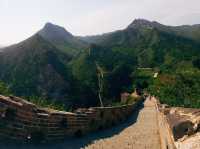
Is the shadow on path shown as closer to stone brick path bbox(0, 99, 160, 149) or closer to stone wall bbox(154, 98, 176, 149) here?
stone brick path bbox(0, 99, 160, 149)

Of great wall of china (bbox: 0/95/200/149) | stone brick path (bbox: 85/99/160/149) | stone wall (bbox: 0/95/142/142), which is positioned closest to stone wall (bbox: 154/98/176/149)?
great wall of china (bbox: 0/95/200/149)

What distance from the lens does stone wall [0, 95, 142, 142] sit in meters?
12.8

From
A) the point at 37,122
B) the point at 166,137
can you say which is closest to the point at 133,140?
the point at 166,137

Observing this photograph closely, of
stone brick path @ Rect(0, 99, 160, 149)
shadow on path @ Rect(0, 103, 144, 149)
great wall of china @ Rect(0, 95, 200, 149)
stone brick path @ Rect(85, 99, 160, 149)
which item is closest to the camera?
great wall of china @ Rect(0, 95, 200, 149)

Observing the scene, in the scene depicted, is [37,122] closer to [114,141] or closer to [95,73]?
[114,141]

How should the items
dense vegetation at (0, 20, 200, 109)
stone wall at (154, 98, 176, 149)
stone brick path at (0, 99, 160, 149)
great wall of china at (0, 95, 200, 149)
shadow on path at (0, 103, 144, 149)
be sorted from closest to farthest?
stone wall at (154, 98, 176, 149) < great wall of china at (0, 95, 200, 149) < shadow on path at (0, 103, 144, 149) < stone brick path at (0, 99, 160, 149) < dense vegetation at (0, 20, 200, 109)

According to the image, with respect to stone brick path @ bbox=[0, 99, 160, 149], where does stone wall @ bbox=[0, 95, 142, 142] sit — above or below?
above

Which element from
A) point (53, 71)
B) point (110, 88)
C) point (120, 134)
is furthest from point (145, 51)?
point (120, 134)

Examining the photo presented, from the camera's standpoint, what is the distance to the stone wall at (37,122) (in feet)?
42.1

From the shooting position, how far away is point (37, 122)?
13945mm

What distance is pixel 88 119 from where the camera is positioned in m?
17.9

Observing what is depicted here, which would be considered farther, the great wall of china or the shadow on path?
the shadow on path

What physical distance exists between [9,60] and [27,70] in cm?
961

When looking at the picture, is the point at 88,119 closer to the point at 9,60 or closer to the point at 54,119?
the point at 54,119
